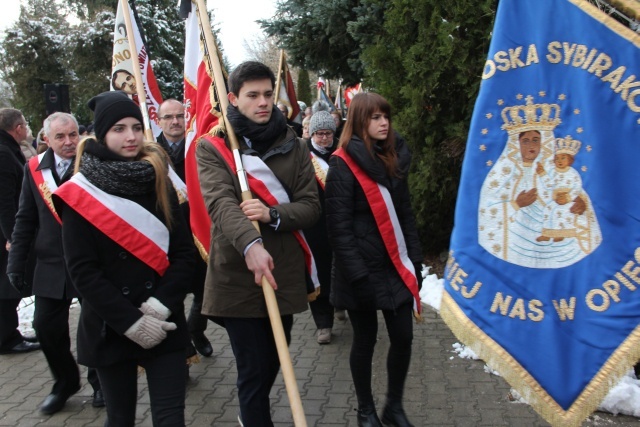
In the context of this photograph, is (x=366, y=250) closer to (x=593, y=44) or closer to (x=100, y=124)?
(x=100, y=124)

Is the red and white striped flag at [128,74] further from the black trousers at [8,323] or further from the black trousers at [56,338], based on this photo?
the black trousers at [56,338]

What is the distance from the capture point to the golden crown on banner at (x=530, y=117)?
225cm

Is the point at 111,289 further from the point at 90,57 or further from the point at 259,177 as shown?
the point at 90,57

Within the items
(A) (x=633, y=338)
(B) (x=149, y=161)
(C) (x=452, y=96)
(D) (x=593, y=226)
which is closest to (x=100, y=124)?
(B) (x=149, y=161)

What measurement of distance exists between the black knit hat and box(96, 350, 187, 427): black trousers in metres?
1.04

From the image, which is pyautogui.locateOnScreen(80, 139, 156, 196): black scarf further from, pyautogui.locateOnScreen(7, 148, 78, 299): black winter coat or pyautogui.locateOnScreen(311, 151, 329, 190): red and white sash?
pyautogui.locateOnScreen(311, 151, 329, 190): red and white sash

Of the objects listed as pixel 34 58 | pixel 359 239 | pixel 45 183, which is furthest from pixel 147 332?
pixel 34 58

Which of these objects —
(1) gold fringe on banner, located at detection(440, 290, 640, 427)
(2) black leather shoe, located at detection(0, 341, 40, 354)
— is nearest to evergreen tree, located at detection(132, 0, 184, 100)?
(2) black leather shoe, located at detection(0, 341, 40, 354)

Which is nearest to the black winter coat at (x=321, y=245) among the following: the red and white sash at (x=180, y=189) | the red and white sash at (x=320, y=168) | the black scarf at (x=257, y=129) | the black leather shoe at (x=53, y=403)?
the red and white sash at (x=320, y=168)

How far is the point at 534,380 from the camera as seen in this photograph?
90.7 inches

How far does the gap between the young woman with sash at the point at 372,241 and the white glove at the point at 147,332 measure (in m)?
1.17

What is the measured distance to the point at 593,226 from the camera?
2182 mm

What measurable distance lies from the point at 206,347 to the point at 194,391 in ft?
2.45

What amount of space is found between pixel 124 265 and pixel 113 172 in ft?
1.35
